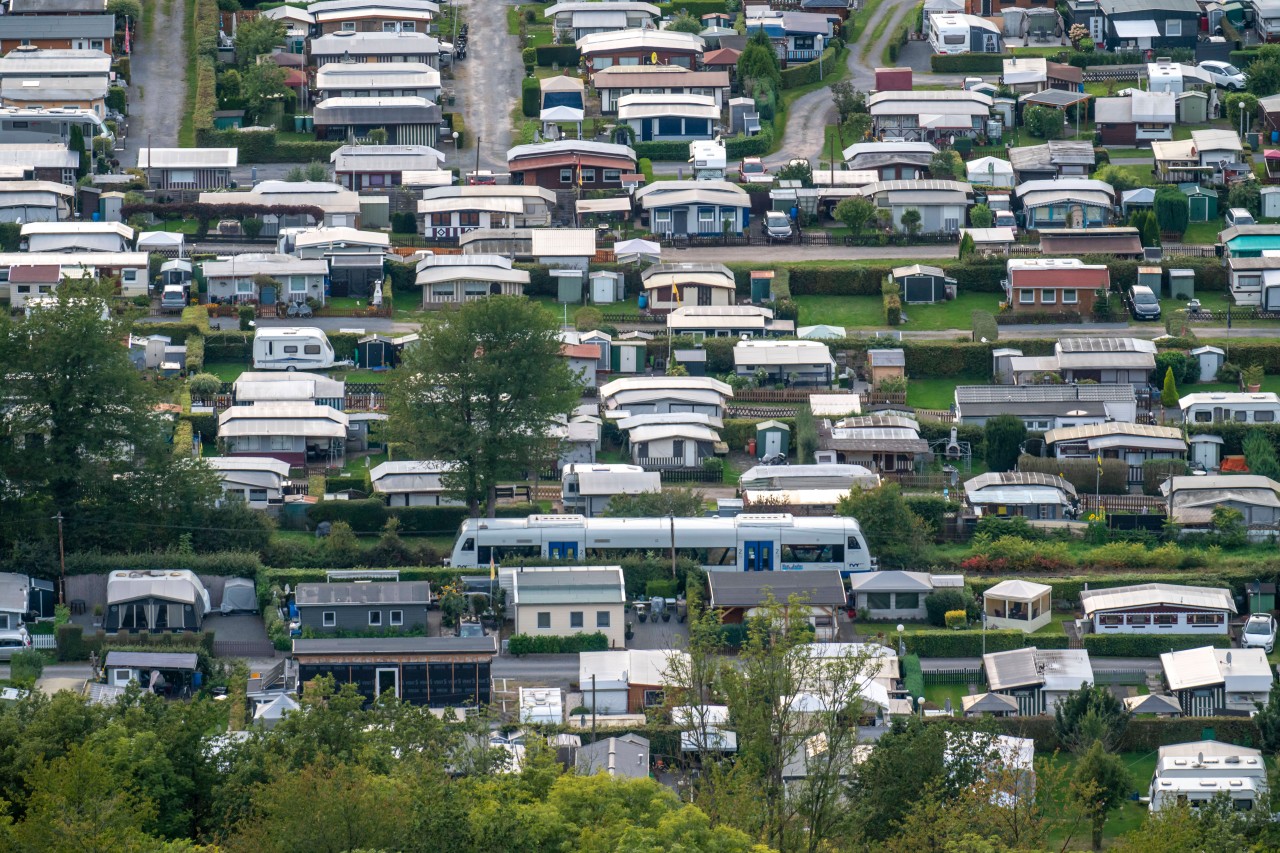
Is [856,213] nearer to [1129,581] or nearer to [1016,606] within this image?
[1129,581]

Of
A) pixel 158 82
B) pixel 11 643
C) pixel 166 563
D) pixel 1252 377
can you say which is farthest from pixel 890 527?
pixel 158 82

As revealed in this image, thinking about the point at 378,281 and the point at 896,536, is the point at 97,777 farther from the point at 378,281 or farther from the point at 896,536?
the point at 378,281

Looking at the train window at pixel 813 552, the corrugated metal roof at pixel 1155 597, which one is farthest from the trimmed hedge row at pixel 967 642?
the train window at pixel 813 552

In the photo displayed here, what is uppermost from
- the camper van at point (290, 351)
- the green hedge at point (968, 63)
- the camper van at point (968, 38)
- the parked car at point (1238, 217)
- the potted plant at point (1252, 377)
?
the camper van at point (968, 38)

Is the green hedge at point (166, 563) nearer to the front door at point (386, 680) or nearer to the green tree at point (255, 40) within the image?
the front door at point (386, 680)

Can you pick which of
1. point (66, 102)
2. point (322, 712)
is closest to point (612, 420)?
point (322, 712)

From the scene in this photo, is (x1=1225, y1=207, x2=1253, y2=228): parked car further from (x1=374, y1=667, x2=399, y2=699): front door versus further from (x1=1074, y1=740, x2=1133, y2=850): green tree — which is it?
(x1=374, y1=667, x2=399, y2=699): front door
